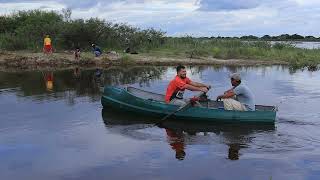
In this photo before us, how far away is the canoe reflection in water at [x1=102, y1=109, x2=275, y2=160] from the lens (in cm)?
1376

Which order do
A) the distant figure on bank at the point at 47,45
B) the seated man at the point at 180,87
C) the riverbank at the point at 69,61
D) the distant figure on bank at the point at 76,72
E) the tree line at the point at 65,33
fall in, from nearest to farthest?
1. the seated man at the point at 180,87
2. the distant figure on bank at the point at 76,72
3. the riverbank at the point at 69,61
4. the distant figure on bank at the point at 47,45
5. the tree line at the point at 65,33

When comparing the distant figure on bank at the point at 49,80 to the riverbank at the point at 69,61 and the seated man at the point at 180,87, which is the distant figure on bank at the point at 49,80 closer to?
the riverbank at the point at 69,61

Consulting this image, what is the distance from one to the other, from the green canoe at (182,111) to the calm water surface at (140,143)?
0.25m

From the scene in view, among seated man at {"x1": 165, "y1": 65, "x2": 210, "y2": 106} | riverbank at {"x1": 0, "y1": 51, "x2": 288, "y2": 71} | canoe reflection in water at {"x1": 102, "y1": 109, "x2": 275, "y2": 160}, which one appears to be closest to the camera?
canoe reflection in water at {"x1": 102, "y1": 109, "x2": 275, "y2": 160}

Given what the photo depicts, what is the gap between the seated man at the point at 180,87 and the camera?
642 inches

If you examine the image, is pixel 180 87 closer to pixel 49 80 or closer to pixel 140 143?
pixel 140 143

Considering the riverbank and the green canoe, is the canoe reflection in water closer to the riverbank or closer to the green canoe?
the green canoe

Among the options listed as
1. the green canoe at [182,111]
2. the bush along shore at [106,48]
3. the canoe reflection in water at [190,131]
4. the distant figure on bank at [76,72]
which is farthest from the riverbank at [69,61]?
the canoe reflection in water at [190,131]

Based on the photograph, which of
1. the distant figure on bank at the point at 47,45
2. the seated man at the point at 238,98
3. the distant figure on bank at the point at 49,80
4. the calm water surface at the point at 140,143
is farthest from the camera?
the distant figure on bank at the point at 47,45

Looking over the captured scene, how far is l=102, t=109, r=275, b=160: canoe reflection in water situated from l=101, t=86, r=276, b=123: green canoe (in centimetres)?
19

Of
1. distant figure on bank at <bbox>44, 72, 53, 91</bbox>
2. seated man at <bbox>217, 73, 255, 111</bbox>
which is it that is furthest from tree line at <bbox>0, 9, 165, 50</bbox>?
seated man at <bbox>217, 73, 255, 111</bbox>

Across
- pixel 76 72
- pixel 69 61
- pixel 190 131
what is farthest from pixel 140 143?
pixel 69 61

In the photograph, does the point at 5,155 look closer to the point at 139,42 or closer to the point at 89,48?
the point at 89,48

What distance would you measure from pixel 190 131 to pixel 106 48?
2865 cm
